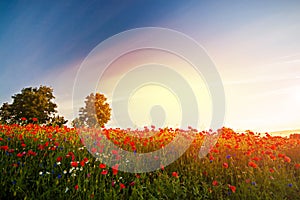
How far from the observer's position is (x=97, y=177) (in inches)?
225

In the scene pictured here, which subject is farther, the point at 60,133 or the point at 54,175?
the point at 60,133

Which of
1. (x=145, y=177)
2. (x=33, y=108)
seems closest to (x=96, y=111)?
(x=33, y=108)

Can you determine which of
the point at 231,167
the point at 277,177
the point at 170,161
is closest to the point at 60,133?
the point at 170,161

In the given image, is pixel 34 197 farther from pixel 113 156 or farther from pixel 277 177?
pixel 277 177

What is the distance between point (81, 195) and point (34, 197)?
830 mm

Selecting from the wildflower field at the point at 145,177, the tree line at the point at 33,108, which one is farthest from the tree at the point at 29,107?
the wildflower field at the point at 145,177

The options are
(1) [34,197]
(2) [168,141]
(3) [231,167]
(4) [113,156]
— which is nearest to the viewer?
(1) [34,197]

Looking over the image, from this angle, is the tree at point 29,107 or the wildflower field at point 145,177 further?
the tree at point 29,107

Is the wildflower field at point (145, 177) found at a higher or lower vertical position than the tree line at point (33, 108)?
lower

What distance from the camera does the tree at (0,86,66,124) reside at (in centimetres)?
2547

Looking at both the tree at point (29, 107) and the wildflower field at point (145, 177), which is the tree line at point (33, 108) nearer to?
the tree at point (29, 107)

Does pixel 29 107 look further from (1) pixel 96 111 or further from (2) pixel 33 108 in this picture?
(1) pixel 96 111

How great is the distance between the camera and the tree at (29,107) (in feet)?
83.6

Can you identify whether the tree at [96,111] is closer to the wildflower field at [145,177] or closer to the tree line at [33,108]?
the tree line at [33,108]
